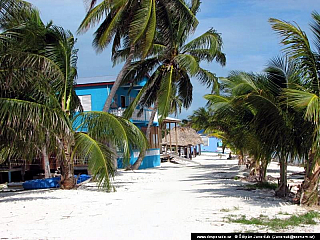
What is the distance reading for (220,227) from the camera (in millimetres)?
7566

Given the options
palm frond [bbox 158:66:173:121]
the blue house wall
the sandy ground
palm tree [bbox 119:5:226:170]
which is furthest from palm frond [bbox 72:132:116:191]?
the blue house wall

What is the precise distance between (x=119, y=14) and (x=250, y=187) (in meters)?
9.10

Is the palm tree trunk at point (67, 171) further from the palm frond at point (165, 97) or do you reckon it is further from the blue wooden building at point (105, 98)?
the blue wooden building at point (105, 98)

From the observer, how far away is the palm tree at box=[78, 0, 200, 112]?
701 inches

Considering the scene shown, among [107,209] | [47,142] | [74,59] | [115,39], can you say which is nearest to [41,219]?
[107,209]

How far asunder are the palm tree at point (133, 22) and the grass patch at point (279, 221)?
10.8m

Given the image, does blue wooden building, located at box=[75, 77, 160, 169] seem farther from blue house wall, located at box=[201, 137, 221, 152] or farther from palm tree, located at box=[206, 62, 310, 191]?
blue house wall, located at box=[201, 137, 221, 152]

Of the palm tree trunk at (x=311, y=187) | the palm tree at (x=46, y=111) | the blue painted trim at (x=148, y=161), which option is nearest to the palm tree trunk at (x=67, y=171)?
the palm tree at (x=46, y=111)

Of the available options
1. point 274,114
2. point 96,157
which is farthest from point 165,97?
point 274,114

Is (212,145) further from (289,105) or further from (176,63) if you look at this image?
(289,105)

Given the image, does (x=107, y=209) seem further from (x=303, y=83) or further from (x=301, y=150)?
(x=303, y=83)

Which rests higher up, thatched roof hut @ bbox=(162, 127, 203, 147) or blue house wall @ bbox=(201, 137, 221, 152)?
thatched roof hut @ bbox=(162, 127, 203, 147)

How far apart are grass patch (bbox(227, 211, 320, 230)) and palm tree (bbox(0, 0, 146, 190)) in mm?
5378

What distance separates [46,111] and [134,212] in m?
3.45
